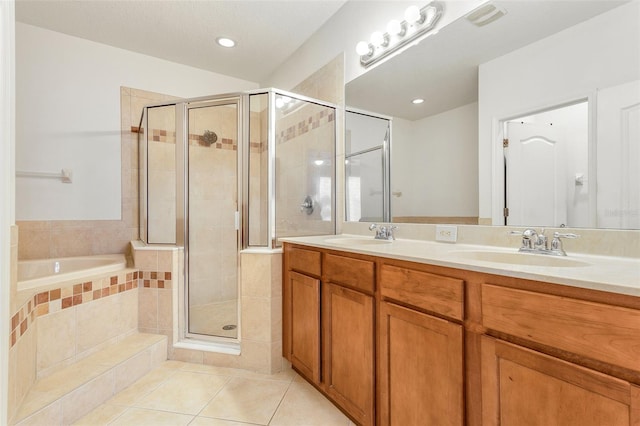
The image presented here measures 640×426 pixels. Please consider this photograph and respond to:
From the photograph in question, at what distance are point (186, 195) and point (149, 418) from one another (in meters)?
1.40

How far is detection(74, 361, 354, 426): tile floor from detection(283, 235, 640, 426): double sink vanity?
0.15 m

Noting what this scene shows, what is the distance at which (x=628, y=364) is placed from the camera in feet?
1.98

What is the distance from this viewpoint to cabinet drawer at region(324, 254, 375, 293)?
49.6 inches

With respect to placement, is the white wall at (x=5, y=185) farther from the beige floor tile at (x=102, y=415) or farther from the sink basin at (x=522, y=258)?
the sink basin at (x=522, y=258)

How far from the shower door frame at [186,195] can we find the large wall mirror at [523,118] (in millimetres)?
1045

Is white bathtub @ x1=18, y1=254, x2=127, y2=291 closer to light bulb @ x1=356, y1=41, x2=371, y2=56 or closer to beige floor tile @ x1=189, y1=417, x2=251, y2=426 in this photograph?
beige floor tile @ x1=189, y1=417, x2=251, y2=426

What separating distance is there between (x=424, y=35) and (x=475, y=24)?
29 cm

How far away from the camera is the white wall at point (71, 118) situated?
2.44 m

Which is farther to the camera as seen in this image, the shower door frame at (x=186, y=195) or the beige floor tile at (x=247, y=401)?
the shower door frame at (x=186, y=195)

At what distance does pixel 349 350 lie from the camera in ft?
4.49

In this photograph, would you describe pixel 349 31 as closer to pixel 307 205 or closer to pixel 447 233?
pixel 307 205

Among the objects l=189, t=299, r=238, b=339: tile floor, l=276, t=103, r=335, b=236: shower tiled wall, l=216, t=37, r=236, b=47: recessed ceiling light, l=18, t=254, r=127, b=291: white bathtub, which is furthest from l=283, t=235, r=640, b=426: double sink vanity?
l=216, t=37, r=236, b=47: recessed ceiling light

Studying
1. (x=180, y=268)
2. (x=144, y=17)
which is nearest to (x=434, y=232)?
(x=180, y=268)

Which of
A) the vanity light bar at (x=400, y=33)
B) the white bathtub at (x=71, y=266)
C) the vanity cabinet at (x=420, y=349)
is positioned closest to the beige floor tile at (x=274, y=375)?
the vanity cabinet at (x=420, y=349)
